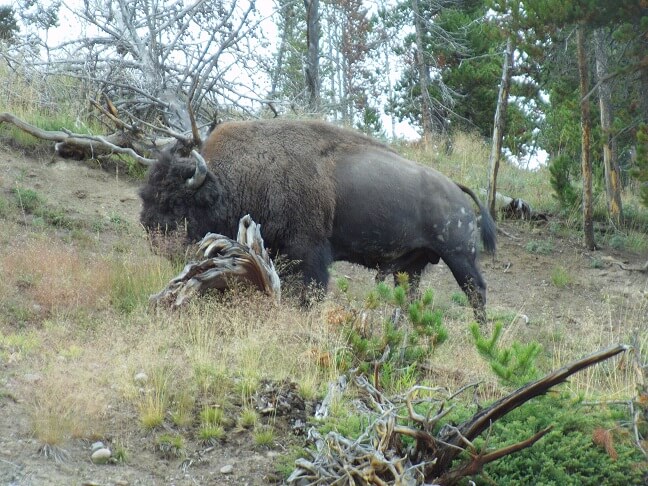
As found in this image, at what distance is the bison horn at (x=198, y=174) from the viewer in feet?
29.7

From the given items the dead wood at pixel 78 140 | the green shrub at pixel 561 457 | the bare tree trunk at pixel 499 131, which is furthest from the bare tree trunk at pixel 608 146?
the green shrub at pixel 561 457

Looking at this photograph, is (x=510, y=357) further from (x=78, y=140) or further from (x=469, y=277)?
(x=78, y=140)

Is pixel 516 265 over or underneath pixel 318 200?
underneath

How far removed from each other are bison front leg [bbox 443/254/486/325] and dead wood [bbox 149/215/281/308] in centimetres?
293

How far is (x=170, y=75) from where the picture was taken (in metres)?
15.1

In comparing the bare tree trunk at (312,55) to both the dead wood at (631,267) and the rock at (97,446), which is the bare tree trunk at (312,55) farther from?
the rock at (97,446)

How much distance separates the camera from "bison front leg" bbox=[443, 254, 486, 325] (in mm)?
10242

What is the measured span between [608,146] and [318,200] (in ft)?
31.7

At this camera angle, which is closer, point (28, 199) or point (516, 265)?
point (28, 199)

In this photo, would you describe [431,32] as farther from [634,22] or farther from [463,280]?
[463,280]

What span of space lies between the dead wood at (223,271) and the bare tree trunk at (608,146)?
10.8 m

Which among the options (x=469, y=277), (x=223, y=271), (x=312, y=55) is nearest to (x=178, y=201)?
(x=223, y=271)

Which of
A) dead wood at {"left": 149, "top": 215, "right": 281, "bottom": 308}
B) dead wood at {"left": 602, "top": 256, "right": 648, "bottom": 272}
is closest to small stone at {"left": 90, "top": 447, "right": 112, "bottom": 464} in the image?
dead wood at {"left": 149, "top": 215, "right": 281, "bottom": 308}

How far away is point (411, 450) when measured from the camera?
4.77 m
